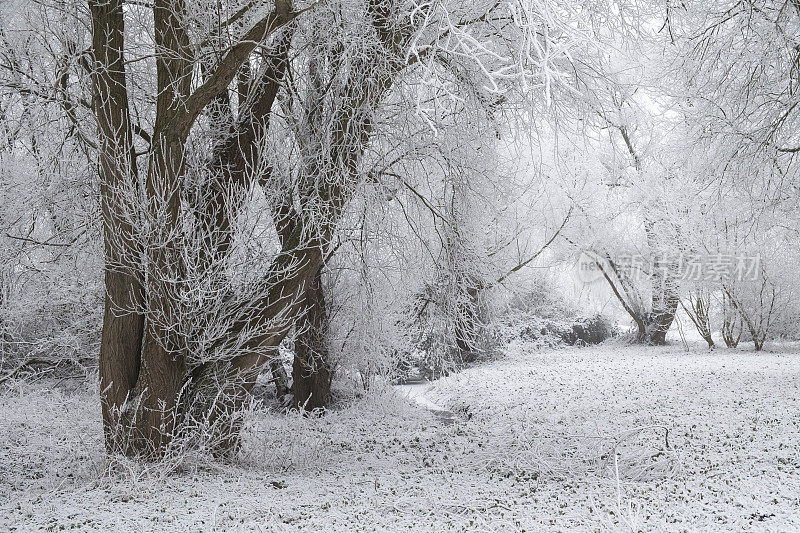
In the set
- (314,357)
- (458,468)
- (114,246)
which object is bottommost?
(458,468)

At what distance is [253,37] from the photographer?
16.3 ft

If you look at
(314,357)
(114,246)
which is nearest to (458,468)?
(114,246)

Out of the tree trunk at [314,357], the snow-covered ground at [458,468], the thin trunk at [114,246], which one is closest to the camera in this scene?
the snow-covered ground at [458,468]

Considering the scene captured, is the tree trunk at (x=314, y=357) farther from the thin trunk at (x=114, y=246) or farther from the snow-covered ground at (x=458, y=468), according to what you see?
the thin trunk at (x=114, y=246)

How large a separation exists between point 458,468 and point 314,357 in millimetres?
3454

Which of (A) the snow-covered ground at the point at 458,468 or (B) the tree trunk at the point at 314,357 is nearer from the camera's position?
(A) the snow-covered ground at the point at 458,468

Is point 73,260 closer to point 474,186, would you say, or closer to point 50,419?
point 50,419

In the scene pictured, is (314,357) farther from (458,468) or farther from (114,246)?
(114,246)

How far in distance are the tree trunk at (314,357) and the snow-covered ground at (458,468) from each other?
371 millimetres

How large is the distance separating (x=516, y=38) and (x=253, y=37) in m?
2.35

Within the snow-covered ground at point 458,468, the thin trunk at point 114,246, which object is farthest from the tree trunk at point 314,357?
the thin trunk at point 114,246

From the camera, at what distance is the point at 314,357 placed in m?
8.61

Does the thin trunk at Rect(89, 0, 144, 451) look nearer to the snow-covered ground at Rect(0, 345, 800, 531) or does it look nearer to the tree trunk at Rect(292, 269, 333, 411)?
the snow-covered ground at Rect(0, 345, 800, 531)

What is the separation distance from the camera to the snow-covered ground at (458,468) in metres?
3.99
